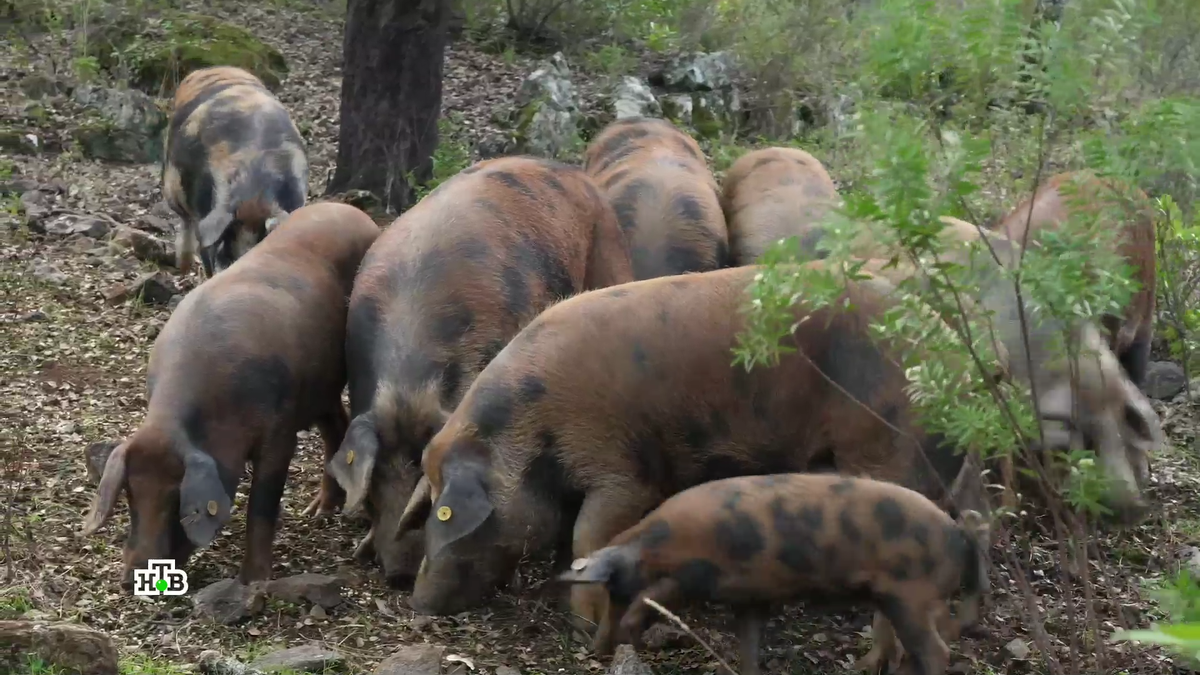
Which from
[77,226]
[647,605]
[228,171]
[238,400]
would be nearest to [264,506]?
[238,400]

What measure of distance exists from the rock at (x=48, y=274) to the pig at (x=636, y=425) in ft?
14.7

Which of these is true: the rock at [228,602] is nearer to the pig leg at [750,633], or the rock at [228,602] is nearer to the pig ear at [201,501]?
the pig ear at [201,501]

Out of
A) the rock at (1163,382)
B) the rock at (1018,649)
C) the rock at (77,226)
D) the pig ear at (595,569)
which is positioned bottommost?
the rock at (77,226)

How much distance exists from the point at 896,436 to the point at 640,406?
0.88m

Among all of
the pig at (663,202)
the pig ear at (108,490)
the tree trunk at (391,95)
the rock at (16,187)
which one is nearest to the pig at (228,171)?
the tree trunk at (391,95)

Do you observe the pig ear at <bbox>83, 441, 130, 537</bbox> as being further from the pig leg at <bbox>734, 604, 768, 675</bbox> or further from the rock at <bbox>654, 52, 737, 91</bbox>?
the rock at <bbox>654, 52, 737, 91</bbox>

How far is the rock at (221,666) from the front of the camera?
4320 millimetres

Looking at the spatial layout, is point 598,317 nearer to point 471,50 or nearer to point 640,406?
point 640,406

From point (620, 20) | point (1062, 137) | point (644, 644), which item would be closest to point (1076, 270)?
point (1062, 137)

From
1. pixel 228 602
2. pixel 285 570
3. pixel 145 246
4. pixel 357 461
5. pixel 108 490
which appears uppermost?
pixel 357 461

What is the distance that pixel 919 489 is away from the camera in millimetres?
4785

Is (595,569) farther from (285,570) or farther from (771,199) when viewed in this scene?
(771,199)

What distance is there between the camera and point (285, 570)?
554 cm

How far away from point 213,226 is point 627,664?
5.30 m
